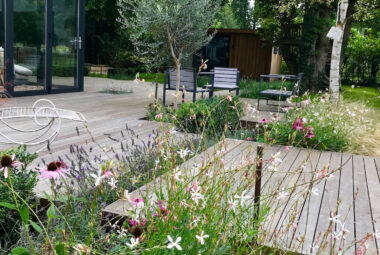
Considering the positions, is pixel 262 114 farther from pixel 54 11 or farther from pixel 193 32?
pixel 54 11

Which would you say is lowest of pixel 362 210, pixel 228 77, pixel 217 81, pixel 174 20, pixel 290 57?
pixel 362 210

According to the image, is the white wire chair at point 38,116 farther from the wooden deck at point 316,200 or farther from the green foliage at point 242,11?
the green foliage at point 242,11

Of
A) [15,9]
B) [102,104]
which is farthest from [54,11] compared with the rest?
[102,104]

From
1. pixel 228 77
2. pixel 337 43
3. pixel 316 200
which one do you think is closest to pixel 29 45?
pixel 228 77

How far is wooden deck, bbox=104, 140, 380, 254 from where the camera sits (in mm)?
1911

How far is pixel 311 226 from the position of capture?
2.59m

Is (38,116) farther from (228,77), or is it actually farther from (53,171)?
(228,77)

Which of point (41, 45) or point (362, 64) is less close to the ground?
point (362, 64)

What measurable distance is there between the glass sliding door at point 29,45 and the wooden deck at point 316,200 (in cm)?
639

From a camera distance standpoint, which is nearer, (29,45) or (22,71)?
(22,71)

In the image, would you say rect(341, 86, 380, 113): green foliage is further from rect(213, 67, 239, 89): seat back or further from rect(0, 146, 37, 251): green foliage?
rect(0, 146, 37, 251): green foliage

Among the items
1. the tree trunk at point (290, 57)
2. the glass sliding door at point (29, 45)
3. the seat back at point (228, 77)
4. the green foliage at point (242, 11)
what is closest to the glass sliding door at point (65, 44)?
the glass sliding door at point (29, 45)

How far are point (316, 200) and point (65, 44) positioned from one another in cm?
861

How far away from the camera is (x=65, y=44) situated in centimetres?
1032
